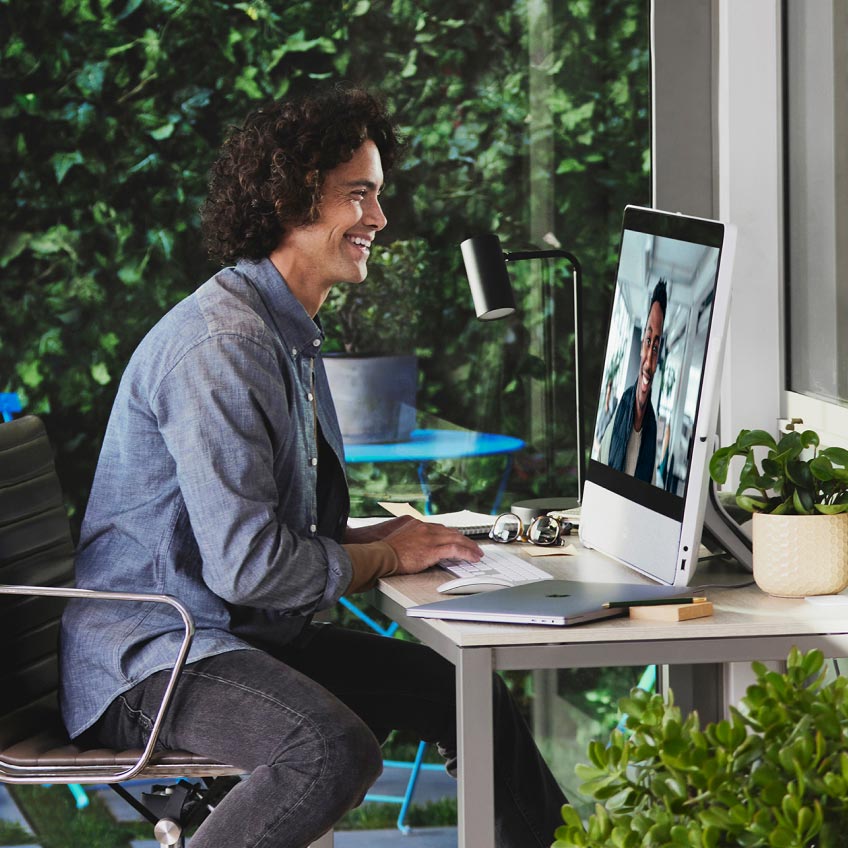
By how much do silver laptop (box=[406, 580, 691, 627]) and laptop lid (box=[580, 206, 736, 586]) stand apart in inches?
3.8

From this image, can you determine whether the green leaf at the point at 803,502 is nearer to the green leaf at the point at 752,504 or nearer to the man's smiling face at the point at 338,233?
the green leaf at the point at 752,504

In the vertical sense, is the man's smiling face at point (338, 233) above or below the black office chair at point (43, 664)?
above

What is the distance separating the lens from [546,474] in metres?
3.34

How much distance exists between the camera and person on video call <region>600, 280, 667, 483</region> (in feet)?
6.73

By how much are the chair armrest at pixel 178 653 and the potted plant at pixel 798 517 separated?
0.78 metres

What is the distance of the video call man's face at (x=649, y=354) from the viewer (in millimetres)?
2057

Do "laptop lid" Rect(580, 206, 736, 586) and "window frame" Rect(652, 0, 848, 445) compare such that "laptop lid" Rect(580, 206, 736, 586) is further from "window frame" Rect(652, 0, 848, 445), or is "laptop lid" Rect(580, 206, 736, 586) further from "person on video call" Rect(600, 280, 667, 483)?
"window frame" Rect(652, 0, 848, 445)

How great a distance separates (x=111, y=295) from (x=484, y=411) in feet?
3.04

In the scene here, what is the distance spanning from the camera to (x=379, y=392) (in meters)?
3.27

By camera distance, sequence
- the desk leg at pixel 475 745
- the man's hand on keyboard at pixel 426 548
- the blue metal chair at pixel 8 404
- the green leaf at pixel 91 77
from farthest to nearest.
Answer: the green leaf at pixel 91 77, the blue metal chair at pixel 8 404, the man's hand on keyboard at pixel 426 548, the desk leg at pixel 475 745

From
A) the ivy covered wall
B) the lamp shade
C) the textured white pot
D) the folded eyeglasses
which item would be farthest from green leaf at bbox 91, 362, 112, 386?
the textured white pot

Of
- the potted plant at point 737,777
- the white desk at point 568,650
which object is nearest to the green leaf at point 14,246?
the white desk at point 568,650

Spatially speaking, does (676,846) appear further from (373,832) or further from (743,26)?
(373,832)

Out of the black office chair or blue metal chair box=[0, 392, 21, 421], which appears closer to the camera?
the black office chair
